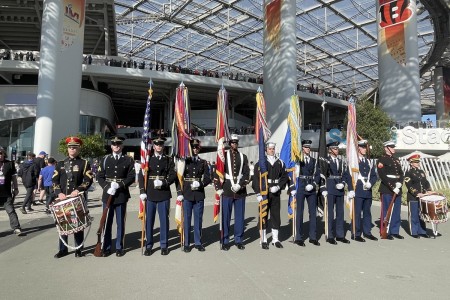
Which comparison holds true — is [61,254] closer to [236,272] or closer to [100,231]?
[100,231]

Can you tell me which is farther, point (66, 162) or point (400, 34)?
point (400, 34)

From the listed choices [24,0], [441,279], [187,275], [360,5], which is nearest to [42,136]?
[24,0]

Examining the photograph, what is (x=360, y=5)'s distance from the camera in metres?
35.6

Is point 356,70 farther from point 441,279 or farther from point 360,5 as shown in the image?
point 441,279

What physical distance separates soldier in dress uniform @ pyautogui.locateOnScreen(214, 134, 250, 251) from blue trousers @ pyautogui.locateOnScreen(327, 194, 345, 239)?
1.77 m

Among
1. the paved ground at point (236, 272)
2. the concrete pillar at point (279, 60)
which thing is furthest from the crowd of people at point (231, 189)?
the concrete pillar at point (279, 60)

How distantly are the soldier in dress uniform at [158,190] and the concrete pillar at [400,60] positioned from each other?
2549 cm

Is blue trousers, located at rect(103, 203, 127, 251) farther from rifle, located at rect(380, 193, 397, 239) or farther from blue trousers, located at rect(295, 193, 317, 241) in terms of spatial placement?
rifle, located at rect(380, 193, 397, 239)

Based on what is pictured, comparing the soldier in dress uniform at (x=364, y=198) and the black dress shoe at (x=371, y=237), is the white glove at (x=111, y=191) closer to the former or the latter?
the soldier in dress uniform at (x=364, y=198)

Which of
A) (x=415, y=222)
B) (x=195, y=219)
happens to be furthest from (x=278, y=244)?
(x=415, y=222)

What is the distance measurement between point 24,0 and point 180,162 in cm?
3525

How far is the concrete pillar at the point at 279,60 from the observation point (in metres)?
26.3

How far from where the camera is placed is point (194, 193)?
585 cm

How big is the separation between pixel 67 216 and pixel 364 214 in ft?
18.2
